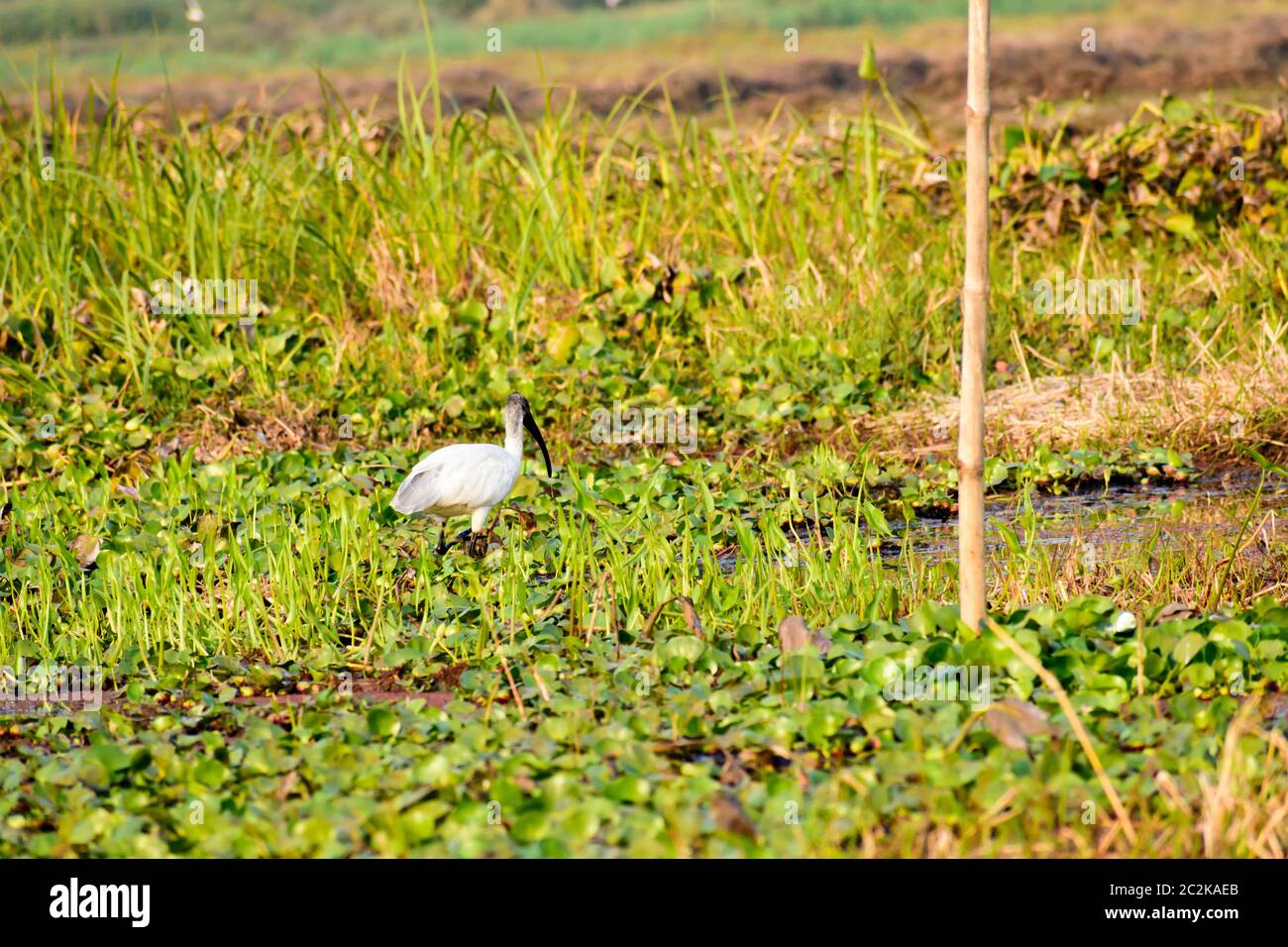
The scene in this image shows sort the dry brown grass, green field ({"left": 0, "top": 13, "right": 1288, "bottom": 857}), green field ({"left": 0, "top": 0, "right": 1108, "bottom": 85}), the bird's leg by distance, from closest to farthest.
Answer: green field ({"left": 0, "top": 13, "right": 1288, "bottom": 857}), the bird's leg, the dry brown grass, green field ({"left": 0, "top": 0, "right": 1108, "bottom": 85})

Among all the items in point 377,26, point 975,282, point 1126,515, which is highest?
point 377,26

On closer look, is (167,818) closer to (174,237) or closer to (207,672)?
(207,672)

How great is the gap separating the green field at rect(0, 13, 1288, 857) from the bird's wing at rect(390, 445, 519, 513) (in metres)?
0.20

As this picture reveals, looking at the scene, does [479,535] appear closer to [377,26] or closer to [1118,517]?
[1118,517]

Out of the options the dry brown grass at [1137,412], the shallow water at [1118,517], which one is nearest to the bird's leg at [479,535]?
the shallow water at [1118,517]

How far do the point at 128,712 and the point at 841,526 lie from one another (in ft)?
6.68

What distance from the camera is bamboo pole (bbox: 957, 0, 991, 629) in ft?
11.7

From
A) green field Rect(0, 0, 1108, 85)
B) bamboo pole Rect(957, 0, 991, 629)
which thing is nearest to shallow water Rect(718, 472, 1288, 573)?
bamboo pole Rect(957, 0, 991, 629)

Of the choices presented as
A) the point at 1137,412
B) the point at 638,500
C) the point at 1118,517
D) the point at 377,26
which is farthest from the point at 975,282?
the point at 377,26

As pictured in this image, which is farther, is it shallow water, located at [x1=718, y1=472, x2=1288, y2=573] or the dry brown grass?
the dry brown grass

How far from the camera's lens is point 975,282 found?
362 cm

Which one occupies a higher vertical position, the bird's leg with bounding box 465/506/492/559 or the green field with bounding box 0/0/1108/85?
the green field with bounding box 0/0/1108/85

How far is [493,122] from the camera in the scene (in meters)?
10.1

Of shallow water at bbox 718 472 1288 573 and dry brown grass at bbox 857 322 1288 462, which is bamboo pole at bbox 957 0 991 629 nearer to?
shallow water at bbox 718 472 1288 573
